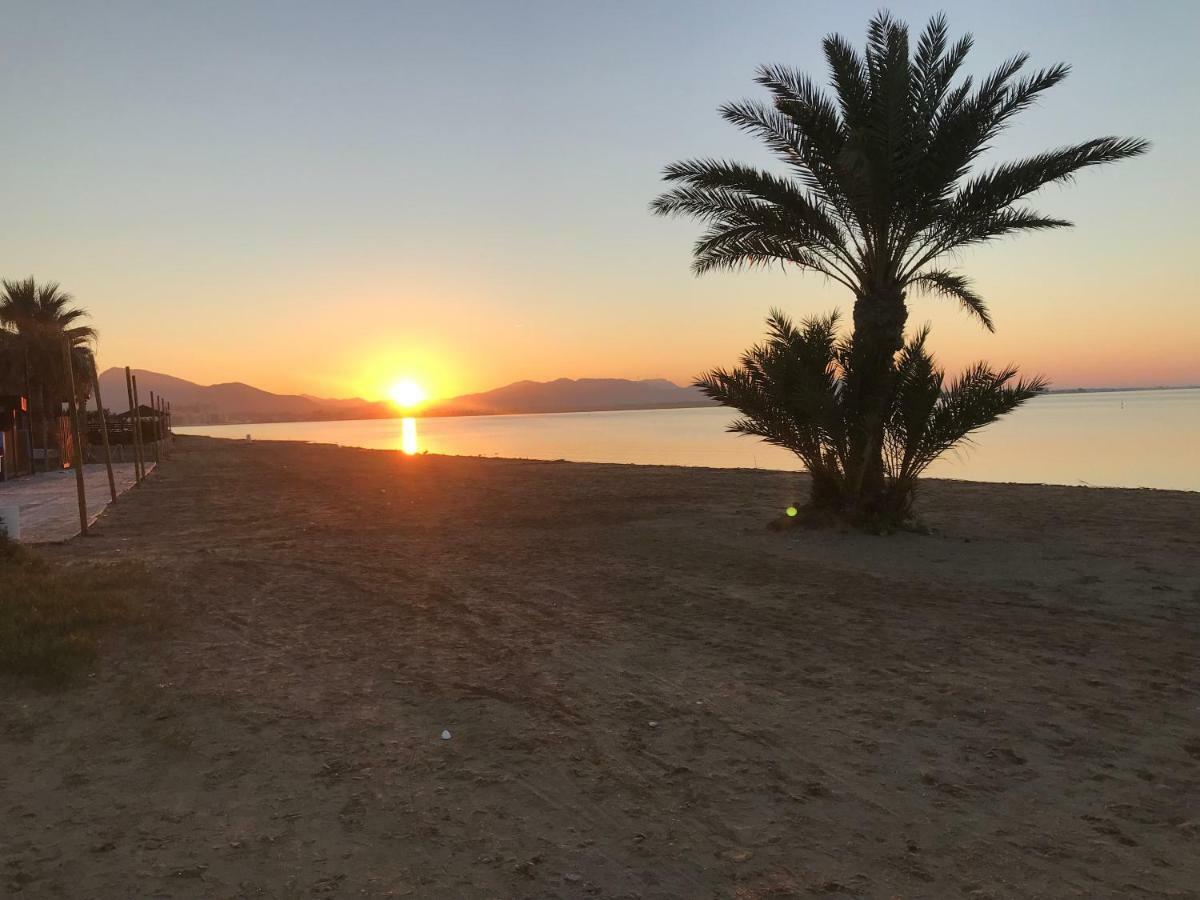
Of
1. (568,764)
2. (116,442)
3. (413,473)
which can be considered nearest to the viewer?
(568,764)

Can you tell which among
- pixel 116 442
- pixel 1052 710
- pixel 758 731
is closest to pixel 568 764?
pixel 758 731

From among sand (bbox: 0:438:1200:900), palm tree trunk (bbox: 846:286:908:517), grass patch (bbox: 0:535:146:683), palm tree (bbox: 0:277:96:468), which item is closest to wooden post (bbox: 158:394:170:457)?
palm tree (bbox: 0:277:96:468)

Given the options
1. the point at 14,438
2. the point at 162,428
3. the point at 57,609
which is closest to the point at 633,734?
the point at 57,609

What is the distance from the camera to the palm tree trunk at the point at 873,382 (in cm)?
1108

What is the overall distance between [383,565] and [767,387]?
5.79 meters

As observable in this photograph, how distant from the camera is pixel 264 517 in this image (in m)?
14.6

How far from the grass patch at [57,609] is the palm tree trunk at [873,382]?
29.0 feet

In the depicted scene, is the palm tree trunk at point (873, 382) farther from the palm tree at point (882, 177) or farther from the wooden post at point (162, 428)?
the wooden post at point (162, 428)

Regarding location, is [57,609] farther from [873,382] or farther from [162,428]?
[162,428]

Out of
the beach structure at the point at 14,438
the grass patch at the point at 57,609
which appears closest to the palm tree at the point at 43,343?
the beach structure at the point at 14,438

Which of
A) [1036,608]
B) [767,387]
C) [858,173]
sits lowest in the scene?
[1036,608]

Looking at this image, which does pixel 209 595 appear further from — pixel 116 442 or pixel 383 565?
pixel 116 442

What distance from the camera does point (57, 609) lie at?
690 centimetres

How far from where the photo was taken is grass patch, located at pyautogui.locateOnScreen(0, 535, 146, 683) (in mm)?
5668
